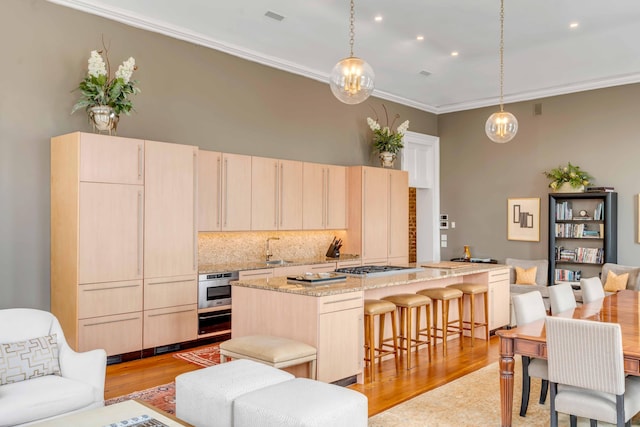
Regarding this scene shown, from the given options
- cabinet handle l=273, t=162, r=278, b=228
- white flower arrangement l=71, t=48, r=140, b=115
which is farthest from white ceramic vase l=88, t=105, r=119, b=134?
cabinet handle l=273, t=162, r=278, b=228

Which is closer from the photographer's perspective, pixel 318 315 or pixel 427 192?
pixel 318 315

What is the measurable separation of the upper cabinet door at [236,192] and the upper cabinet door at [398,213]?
2.67 m

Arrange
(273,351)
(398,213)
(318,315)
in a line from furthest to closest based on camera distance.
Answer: (398,213)
(318,315)
(273,351)

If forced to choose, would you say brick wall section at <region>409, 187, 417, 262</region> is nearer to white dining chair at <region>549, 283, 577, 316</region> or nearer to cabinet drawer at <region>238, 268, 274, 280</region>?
cabinet drawer at <region>238, 268, 274, 280</region>

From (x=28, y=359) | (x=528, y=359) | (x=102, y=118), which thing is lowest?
(x=528, y=359)

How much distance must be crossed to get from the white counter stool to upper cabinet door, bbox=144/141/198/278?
171 centimetres

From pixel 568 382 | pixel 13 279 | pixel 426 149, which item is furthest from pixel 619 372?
pixel 426 149

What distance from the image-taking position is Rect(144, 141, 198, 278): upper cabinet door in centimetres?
527

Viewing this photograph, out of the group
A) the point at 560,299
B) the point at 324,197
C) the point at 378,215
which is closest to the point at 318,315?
the point at 560,299

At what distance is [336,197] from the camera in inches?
302

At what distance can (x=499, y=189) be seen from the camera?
30.5 feet

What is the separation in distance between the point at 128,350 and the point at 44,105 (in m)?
2.56

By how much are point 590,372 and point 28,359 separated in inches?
133

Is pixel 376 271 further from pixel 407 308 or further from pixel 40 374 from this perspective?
pixel 40 374
